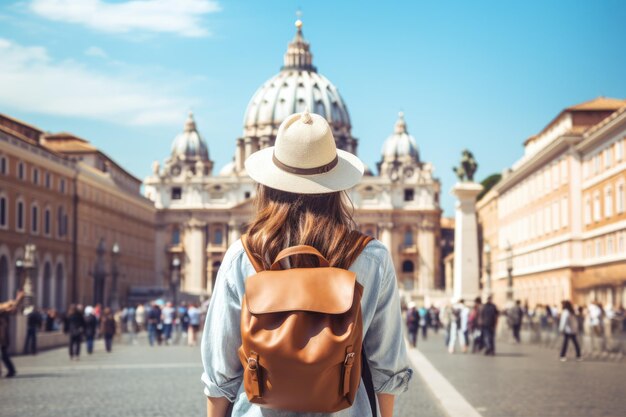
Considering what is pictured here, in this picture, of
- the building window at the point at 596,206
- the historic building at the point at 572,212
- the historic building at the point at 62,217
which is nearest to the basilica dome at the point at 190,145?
the historic building at the point at 62,217

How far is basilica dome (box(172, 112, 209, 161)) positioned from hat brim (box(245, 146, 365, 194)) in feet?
363

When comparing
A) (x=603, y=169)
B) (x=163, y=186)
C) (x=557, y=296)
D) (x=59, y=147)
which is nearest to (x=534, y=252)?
(x=557, y=296)

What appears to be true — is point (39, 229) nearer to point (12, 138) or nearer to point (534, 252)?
point (12, 138)

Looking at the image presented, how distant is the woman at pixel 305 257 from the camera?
2.95 meters

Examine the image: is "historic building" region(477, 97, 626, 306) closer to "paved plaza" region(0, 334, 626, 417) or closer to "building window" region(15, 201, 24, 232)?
"paved plaza" region(0, 334, 626, 417)

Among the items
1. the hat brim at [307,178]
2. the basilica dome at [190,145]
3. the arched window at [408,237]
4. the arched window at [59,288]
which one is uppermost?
the basilica dome at [190,145]

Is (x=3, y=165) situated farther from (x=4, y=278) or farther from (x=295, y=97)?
(x=295, y=97)

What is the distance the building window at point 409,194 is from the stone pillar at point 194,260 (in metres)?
19.5

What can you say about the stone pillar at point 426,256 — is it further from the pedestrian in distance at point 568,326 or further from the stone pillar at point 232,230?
the pedestrian in distance at point 568,326

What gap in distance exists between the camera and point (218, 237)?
330 ft

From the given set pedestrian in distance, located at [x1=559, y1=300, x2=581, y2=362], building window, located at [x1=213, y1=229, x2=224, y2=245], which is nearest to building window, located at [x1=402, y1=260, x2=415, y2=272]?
building window, located at [x1=213, y1=229, x2=224, y2=245]

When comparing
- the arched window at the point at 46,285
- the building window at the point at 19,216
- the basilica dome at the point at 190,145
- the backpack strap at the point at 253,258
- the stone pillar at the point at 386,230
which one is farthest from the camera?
the basilica dome at the point at 190,145

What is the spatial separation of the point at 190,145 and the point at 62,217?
196 feet

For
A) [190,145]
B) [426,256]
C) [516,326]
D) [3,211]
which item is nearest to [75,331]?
[516,326]
